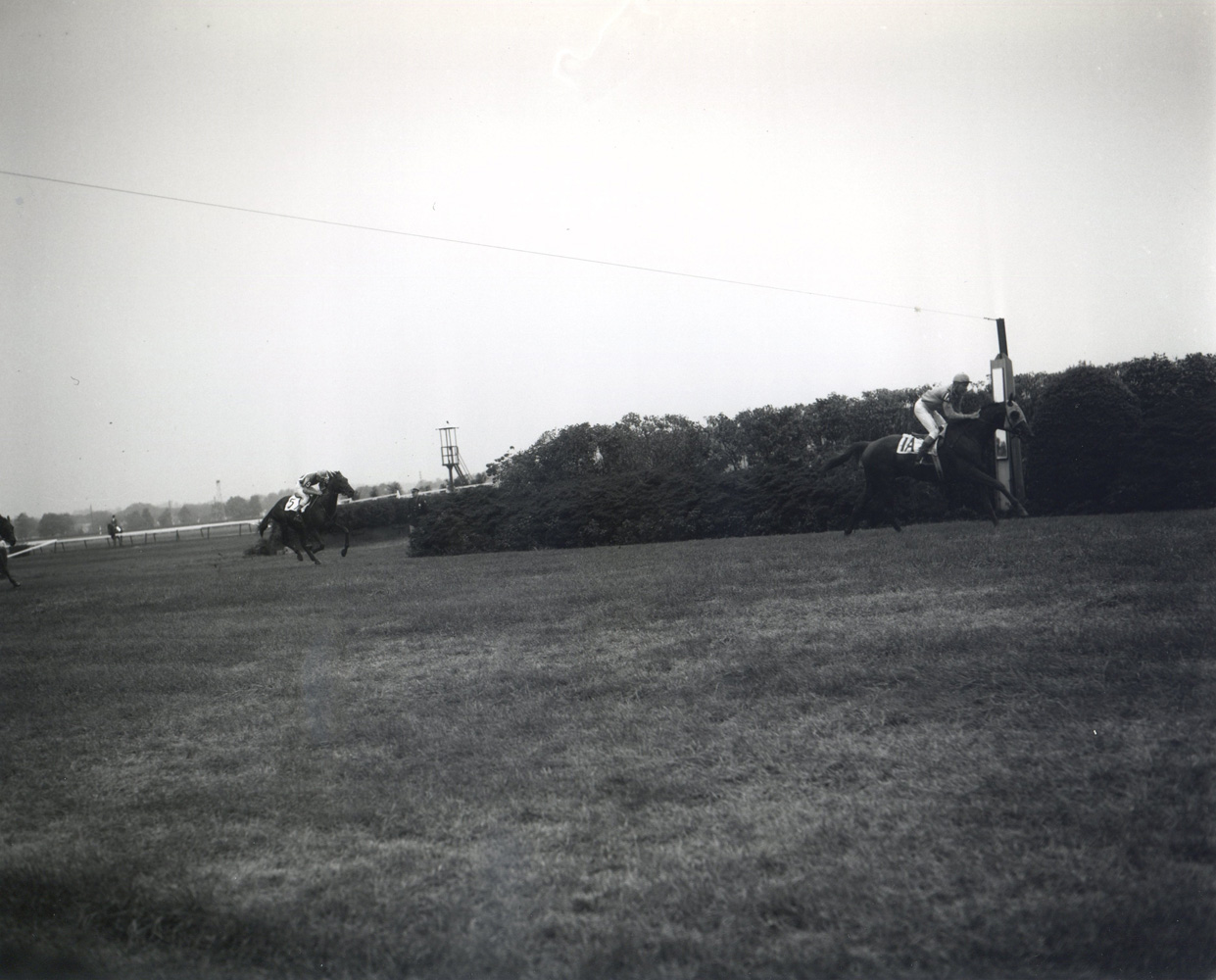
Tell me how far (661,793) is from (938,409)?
12439 millimetres

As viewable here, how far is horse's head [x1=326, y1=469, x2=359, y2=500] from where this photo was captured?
18609mm

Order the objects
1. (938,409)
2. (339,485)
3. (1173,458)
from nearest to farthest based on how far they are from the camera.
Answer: (1173,458) < (938,409) < (339,485)

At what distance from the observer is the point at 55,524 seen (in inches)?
485

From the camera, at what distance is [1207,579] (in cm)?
720

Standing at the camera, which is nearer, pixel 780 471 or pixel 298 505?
pixel 780 471

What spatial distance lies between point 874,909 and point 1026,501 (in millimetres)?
14688

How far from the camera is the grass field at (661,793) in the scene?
3.10 m

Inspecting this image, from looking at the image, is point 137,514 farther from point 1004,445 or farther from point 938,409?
point 1004,445

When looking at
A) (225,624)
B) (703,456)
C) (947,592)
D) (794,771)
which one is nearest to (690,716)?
(794,771)

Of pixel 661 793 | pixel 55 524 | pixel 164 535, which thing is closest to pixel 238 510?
pixel 55 524

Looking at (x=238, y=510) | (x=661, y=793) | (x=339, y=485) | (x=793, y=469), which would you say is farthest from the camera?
(x=238, y=510)

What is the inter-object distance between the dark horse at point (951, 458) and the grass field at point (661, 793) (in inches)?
200

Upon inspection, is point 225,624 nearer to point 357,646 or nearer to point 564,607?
point 357,646

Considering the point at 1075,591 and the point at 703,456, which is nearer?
the point at 1075,591
